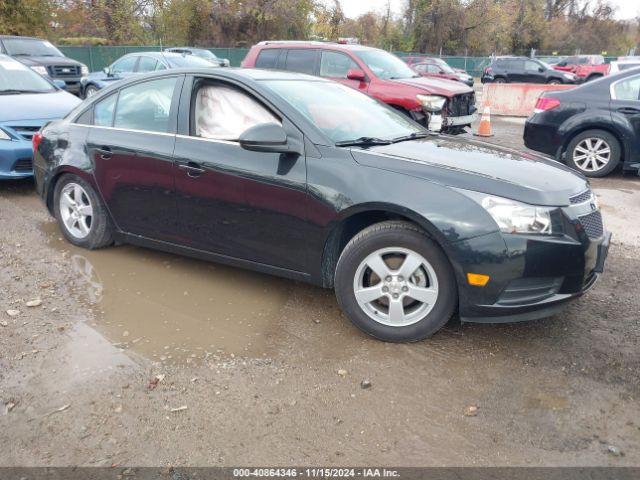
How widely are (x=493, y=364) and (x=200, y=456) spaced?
173cm

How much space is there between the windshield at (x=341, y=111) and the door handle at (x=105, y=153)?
4.85 feet

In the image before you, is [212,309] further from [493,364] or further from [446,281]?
[493,364]

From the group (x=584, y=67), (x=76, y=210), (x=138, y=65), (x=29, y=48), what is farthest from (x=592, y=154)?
(x=584, y=67)

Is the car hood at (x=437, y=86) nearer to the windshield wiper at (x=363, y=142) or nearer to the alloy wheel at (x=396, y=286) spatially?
the windshield wiper at (x=363, y=142)

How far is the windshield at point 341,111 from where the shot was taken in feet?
12.7

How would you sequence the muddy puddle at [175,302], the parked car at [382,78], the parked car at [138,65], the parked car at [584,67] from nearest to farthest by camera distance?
the muddy puddle at [175,302], the parked car at [382,78], the parked car at [138,65], the parked car at [584,67]

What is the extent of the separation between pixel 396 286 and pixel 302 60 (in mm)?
7344

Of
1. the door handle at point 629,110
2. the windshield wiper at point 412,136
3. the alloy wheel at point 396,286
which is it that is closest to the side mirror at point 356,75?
the door handle at point 629,110

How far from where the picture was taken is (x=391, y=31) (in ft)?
177

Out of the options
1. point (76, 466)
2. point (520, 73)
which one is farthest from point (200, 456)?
point (520, 73)

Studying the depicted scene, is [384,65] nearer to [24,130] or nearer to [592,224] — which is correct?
[24,130]

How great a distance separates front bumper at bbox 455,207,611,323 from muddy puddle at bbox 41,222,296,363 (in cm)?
128

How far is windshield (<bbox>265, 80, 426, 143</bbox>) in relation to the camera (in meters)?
3.87

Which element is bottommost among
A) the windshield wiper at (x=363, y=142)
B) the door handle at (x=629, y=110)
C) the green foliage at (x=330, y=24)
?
the windshield wiper at (x=363, y=142)
